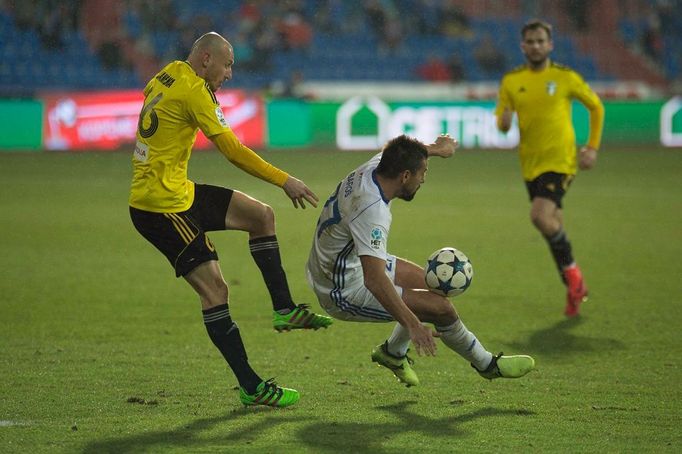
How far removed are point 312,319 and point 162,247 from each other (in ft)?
3.16

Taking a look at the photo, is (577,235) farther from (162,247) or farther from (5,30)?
(5,30)

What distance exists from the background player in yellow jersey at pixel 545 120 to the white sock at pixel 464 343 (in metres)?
3.02

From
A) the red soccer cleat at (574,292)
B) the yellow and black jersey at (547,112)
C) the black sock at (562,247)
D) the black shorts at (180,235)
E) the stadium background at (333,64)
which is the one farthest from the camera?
the stadium background at (333,64)

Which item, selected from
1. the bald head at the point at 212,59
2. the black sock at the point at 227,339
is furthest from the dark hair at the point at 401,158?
the black sock at the point at 227,339

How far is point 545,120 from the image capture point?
9508mm

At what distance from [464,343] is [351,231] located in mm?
996

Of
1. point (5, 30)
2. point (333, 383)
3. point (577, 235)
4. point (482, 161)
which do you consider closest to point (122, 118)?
point (5, 30)

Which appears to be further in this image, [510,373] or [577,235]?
[577,235]

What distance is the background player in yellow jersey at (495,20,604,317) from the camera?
912cm

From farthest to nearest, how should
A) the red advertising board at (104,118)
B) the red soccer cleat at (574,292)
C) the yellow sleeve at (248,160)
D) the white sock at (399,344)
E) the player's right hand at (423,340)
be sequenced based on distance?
1. the red advertising board at (104,118)
2. the red soccer cleat at (574,292)
3. the white sock at (399,344)
4. the yellow sleeve at (248,160)
5. the player's right hand at (423,340)

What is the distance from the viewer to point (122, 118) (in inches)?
931

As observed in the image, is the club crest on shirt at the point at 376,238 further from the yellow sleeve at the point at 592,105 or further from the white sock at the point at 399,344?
the yellow sleeve at the point at 592,105

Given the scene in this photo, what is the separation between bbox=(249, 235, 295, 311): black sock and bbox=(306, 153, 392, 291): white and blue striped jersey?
247 millimetres

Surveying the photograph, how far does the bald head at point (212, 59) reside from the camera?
5.87m
